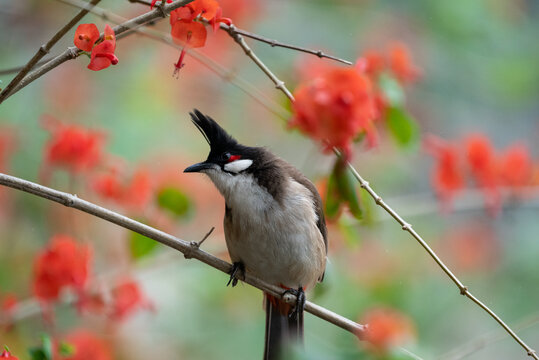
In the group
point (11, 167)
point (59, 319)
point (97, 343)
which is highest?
point (11, 167)

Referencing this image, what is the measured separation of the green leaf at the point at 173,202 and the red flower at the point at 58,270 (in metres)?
0.45

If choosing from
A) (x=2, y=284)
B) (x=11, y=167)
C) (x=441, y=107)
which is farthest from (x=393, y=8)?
(x=2, y=284)

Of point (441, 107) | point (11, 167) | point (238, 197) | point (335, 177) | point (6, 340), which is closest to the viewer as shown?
point (335, 177)

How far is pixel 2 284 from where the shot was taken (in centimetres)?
372

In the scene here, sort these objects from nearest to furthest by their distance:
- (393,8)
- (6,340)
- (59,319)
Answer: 1. (6,340)
2. (59,319)
3. (393,8)

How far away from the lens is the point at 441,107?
6.72 m

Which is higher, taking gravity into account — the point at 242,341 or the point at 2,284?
the point at 242,341

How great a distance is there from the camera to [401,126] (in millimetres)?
2674

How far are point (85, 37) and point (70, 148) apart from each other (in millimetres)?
1188

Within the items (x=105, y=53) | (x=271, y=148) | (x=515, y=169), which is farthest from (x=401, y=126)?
(x=271, y=148)

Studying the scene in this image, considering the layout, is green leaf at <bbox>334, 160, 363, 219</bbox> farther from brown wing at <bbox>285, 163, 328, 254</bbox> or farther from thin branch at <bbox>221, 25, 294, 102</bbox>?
brown wing at <bbox>285, 163, 328, 254</bbox>

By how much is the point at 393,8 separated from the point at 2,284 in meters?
4.02

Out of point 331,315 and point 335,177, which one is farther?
point 331,315

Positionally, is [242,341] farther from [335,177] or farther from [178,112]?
[335,177]
